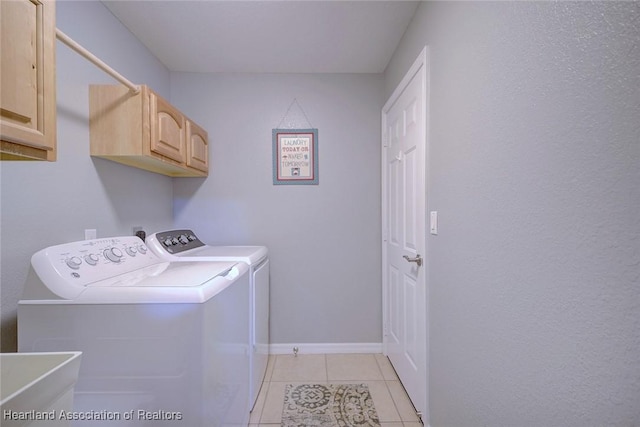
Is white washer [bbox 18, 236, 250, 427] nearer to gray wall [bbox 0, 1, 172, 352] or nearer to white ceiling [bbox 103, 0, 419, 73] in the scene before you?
gray wall [bbox 0, 1, 172, 352]

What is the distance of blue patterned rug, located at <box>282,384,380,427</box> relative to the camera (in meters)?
1.59

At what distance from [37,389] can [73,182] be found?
3.71 ft

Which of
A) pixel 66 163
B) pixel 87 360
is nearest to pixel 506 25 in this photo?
pixel 87 360

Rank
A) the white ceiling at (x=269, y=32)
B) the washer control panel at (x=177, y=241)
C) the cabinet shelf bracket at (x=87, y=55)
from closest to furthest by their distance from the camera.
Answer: the cabinet shelf bracket at (x=87, y=55)
the white ceiling at (x=269, y=32)
the washer control panel at (x=177, y=241)

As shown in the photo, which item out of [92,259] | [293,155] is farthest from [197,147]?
[92,259]

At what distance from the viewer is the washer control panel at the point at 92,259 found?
1.04 m

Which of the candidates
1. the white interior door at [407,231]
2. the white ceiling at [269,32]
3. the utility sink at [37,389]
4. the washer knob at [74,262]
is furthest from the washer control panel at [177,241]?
the white interior door at [407,231]

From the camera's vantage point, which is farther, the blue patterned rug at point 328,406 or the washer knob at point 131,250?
the blue patterned rug at point 328,406

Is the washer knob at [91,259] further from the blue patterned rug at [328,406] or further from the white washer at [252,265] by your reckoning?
the blue patterned rug at [328,406]

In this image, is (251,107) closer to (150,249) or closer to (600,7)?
(150,249)

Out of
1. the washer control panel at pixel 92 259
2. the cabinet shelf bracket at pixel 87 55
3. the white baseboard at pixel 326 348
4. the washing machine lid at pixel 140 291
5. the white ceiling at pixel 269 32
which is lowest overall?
the white baseboard at pixel 326 348

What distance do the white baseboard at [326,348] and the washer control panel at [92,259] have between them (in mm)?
1320

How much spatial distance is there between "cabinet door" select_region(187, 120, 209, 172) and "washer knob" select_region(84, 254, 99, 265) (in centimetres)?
89

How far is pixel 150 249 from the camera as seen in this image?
172 cm
